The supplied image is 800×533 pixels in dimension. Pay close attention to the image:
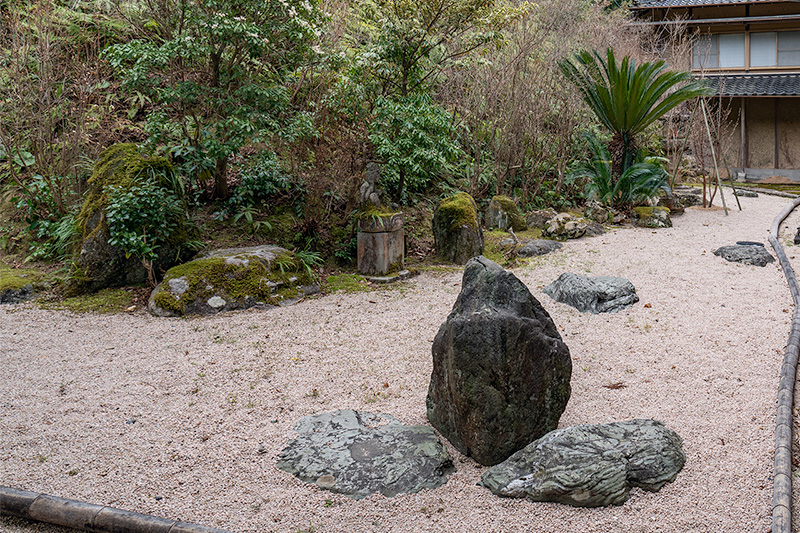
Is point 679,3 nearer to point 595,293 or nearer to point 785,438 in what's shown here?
point 595,293

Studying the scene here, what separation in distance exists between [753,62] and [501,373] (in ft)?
64.4

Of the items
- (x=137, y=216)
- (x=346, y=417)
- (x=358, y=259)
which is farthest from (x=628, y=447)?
(x=137, y=216)

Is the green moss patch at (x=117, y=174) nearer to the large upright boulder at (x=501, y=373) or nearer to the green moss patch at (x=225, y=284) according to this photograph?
the green moss patch at (x=225, y=284)

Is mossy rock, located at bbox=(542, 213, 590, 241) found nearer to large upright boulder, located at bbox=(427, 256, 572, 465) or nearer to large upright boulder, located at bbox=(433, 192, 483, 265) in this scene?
large upright boulder, located at bbox=(433, 192, 483, 265)

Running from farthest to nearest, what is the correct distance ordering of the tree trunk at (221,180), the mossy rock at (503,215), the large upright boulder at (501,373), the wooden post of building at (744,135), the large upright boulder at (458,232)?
the wooden post of building at (744,135)
the mossy rock at (503,215)
the tree trunk at (221,180)
the large upright boulder at (458,232)
the large upright boulder at (501,373)

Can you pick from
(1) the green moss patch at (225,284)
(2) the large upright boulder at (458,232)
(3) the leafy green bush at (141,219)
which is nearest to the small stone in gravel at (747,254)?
(2) the large upright boulder at (458,232)

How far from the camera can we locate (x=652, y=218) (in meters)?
9.86

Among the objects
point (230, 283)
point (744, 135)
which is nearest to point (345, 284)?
point (230, 283)

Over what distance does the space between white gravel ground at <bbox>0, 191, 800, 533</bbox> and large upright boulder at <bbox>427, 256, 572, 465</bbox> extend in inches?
9.9

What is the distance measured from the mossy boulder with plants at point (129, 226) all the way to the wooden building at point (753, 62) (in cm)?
1532

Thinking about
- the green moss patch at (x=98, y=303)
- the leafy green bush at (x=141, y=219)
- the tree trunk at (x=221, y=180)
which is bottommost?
the green moss patch at (x=98, y=303)

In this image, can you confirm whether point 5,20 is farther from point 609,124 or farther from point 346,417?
point 609,124

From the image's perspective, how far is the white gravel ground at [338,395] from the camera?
3002mm

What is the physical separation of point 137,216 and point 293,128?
2.15 metres
